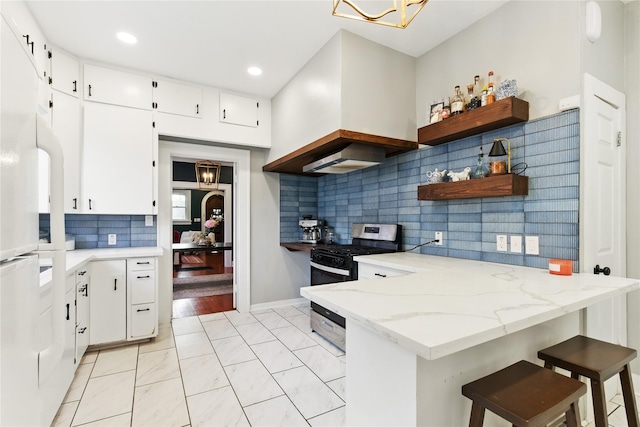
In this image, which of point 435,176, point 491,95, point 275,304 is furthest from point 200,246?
point 491,95

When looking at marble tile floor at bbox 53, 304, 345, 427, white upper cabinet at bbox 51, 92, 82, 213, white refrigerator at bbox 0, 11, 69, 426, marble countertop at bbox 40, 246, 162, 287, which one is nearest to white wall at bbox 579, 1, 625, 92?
white refrigerator at bbox 0, 11, 69, 426

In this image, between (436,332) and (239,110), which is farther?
(239,110)

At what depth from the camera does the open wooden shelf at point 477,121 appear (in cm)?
191

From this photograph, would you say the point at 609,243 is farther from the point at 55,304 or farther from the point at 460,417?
the point at 55,304

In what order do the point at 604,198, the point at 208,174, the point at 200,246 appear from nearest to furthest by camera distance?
the point at 604,198 → the point at 200,246 → the point at 208,174

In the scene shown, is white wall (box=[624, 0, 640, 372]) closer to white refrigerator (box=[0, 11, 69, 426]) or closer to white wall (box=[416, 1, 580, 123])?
white wall (box=[416, 1, 580, 123])

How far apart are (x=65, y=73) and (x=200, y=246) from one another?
3.48 meters

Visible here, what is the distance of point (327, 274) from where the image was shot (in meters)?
3.06

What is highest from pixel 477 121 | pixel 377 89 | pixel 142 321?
pixel 377 89

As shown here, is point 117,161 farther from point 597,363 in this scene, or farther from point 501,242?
point 597,363

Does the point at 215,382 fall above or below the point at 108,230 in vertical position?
below

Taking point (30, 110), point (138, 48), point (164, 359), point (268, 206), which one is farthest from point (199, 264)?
point (30, 110)

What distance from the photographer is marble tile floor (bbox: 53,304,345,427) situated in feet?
6.20

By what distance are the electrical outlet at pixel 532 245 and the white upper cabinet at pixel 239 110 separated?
9.93ft
